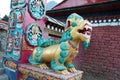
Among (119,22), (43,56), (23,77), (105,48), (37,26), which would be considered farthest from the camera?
(105,48)

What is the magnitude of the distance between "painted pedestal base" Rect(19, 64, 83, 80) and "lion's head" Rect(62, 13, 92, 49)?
0.46 metres

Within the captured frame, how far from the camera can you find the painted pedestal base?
6.41 ft

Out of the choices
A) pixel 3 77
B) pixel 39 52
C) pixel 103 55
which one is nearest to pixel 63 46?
pixel 39 52

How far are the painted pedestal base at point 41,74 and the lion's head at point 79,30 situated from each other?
0.46 meters

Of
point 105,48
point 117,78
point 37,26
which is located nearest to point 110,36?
point 105,48

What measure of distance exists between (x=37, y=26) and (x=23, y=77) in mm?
886

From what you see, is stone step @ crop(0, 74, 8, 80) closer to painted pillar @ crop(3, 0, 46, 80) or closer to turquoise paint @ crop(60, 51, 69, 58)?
painted pillar @ crop(3, 0, 46, 80)

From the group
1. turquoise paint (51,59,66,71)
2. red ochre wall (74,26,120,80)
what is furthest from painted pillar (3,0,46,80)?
red ochre wall (74,26,120,80)

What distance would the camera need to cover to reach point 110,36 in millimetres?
4297

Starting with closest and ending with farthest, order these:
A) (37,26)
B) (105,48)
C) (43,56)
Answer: (43,56) → (37,26) → (105,48)

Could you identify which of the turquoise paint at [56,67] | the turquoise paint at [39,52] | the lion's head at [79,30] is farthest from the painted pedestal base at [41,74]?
the lion's head at [79,30]

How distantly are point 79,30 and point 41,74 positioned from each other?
0.79 meters

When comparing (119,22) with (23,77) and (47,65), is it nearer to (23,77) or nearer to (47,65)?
(47,65)

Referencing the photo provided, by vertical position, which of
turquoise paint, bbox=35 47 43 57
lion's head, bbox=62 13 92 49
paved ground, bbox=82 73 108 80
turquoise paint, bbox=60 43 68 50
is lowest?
paved ground, bbox=82 73 108 80
